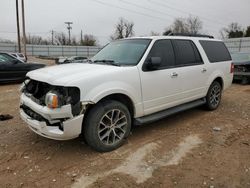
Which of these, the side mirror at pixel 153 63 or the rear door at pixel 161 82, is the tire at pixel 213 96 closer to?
the rear door at pixel 161 82

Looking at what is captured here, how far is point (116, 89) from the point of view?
3590 millimetres

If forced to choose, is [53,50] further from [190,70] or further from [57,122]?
[57,122]

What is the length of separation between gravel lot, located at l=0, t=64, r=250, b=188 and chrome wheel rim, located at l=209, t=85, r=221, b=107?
973 mm

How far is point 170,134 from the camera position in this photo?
4406mm

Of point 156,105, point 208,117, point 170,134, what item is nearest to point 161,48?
point 156,105

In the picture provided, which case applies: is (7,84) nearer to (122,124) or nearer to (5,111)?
(5,111)

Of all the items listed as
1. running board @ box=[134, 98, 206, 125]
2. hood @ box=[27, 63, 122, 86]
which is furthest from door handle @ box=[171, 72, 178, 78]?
hood @ box=[27, 63, 122, 86]

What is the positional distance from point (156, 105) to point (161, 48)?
108 centimetres

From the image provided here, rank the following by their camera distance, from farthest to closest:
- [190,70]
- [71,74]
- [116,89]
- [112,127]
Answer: [190,70] < [112,127] < [116,89] < [71,74]

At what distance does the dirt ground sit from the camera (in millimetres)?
2957

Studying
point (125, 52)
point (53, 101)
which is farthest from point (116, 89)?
point (125, 52)

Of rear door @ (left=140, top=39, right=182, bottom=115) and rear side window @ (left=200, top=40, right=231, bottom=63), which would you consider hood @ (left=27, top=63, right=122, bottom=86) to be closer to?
rear door @ (left=140, top=39, right=182, bottom=115)

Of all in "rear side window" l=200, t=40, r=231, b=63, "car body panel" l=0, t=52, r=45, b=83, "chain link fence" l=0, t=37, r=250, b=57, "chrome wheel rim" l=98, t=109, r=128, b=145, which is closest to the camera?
"chrome wheel rim" l=98, t=109, r=128, b=145

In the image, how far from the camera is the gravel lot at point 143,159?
2.96m
